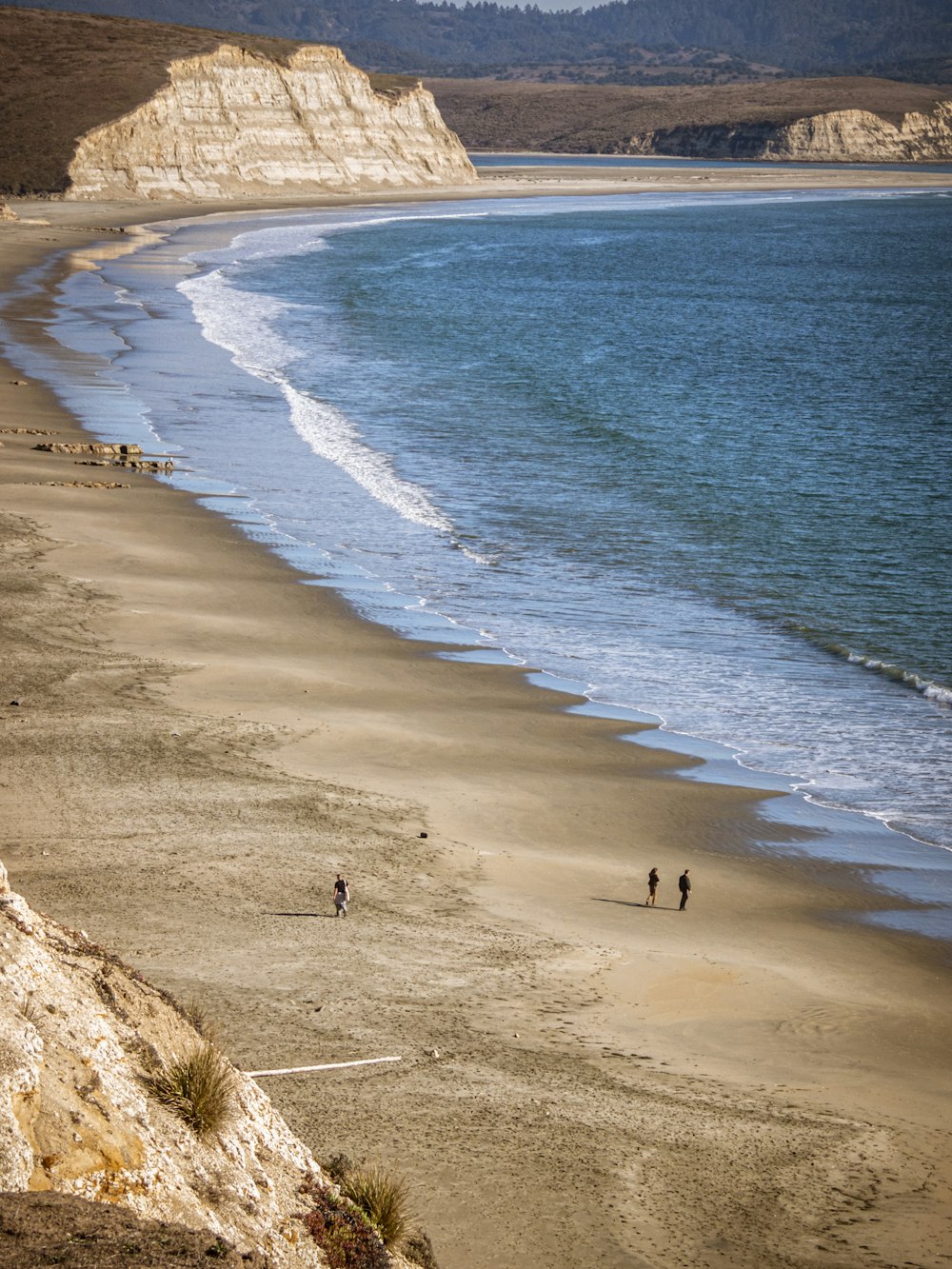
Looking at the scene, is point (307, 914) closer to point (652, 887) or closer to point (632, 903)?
point (632, 903)

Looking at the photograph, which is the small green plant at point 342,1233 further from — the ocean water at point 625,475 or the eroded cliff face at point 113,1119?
the ocean water at point 625,475

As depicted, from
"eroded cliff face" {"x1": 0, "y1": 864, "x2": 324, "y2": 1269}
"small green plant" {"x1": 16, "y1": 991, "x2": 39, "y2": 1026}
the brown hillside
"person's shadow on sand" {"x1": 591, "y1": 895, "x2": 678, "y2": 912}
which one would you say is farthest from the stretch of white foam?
the brown hillside

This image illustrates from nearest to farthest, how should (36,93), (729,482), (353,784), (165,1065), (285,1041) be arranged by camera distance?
(165,1065) < (285,1041) < (353,784) < (729,482) < (36,93)

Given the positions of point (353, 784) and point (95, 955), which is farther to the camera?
point (353, 784)

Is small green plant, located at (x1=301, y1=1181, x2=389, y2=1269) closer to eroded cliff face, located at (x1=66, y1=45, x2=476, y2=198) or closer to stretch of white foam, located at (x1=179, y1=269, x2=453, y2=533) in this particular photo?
stretch of white foam, located at (x1=179, y1=269, x2=453, y2=533)

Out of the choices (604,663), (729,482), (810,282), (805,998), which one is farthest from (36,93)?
(805,998)

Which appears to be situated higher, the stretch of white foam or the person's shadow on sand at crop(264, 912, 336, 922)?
the stretch of white foam

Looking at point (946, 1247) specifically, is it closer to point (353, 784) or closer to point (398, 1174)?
point (398, 1174)

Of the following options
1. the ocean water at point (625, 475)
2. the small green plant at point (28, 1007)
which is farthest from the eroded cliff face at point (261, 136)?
the small green plant at point (28, 1007)
